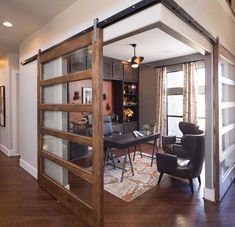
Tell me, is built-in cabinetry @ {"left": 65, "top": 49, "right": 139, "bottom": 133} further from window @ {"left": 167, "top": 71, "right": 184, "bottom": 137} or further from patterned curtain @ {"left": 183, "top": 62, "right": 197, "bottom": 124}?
patterned curtain @ {"left": 183, "top": 62, "right": 197, "bottom": 124}

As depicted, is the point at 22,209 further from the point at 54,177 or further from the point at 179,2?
the point at 179,2

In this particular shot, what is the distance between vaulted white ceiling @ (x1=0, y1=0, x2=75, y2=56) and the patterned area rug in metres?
2.78

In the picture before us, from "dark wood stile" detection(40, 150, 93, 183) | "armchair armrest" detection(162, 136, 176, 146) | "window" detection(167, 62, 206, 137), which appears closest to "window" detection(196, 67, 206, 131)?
"window" detection(167, 62, 206, 137)

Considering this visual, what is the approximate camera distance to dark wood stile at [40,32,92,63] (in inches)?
88.5

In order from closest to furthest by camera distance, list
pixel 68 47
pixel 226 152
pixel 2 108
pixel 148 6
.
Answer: pixel 148 6 → pixel 68 47 → pixel 226 152 → pixel 2 108

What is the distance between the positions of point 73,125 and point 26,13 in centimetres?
173

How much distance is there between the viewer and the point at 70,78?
2.57 metres

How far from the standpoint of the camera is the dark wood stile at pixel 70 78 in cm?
225

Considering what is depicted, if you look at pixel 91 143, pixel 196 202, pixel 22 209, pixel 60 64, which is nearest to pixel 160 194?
pixel 196 202

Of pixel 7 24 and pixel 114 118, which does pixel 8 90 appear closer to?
pixel 7 24

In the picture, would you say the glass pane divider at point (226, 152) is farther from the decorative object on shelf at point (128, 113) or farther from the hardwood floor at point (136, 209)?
the decorative object on shelf at point (128, 113)

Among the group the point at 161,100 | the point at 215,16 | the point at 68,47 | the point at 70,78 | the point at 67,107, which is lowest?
the point at 67,107

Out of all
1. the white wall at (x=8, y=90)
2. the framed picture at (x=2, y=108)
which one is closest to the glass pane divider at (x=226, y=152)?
the white wall at (x=8, y=90)

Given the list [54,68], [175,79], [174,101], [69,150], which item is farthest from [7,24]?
[174,101]
